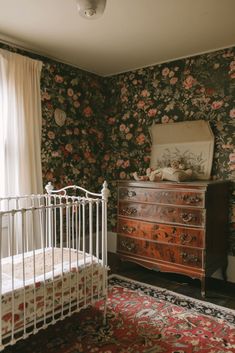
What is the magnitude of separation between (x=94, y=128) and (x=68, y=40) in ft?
4.13

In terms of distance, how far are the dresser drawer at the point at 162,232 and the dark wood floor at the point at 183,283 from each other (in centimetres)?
48

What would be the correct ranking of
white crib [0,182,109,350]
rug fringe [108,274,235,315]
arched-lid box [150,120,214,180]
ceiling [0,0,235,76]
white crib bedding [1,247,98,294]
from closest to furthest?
white crib [0,182,109,350] < white crib bedding [1,247,98,294] < ceiling [0,0,235,76] < rug fringe [108,274,235,315] < arched-lid box [150,120,214,180]

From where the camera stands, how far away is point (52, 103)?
3398 mm

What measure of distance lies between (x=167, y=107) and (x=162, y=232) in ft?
4.83

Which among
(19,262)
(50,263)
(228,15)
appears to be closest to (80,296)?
(50,263)

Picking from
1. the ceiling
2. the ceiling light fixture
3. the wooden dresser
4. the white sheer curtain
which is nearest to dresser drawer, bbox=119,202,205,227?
the wooden dresser

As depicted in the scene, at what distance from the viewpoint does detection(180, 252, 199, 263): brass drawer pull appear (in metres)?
2.72

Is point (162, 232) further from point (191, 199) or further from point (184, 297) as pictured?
point (184, 297)

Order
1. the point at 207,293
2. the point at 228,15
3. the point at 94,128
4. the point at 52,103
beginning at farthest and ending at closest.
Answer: the point at 94,128, the point at 52,103, the point at 207,293, the point at 228,15

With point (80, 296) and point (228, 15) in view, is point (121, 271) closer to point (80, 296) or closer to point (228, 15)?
point (80, 296)

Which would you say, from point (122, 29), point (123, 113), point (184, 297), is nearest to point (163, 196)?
point (184, 297)

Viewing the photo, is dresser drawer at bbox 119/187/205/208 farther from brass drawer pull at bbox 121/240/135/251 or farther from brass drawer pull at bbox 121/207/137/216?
brass drawer pull at bbox 121/240/135/251

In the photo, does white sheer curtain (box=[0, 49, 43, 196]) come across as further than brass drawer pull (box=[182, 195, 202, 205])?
Yes

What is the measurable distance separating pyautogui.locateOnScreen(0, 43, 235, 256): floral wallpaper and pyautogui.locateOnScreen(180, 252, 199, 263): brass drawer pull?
1.91 feet
